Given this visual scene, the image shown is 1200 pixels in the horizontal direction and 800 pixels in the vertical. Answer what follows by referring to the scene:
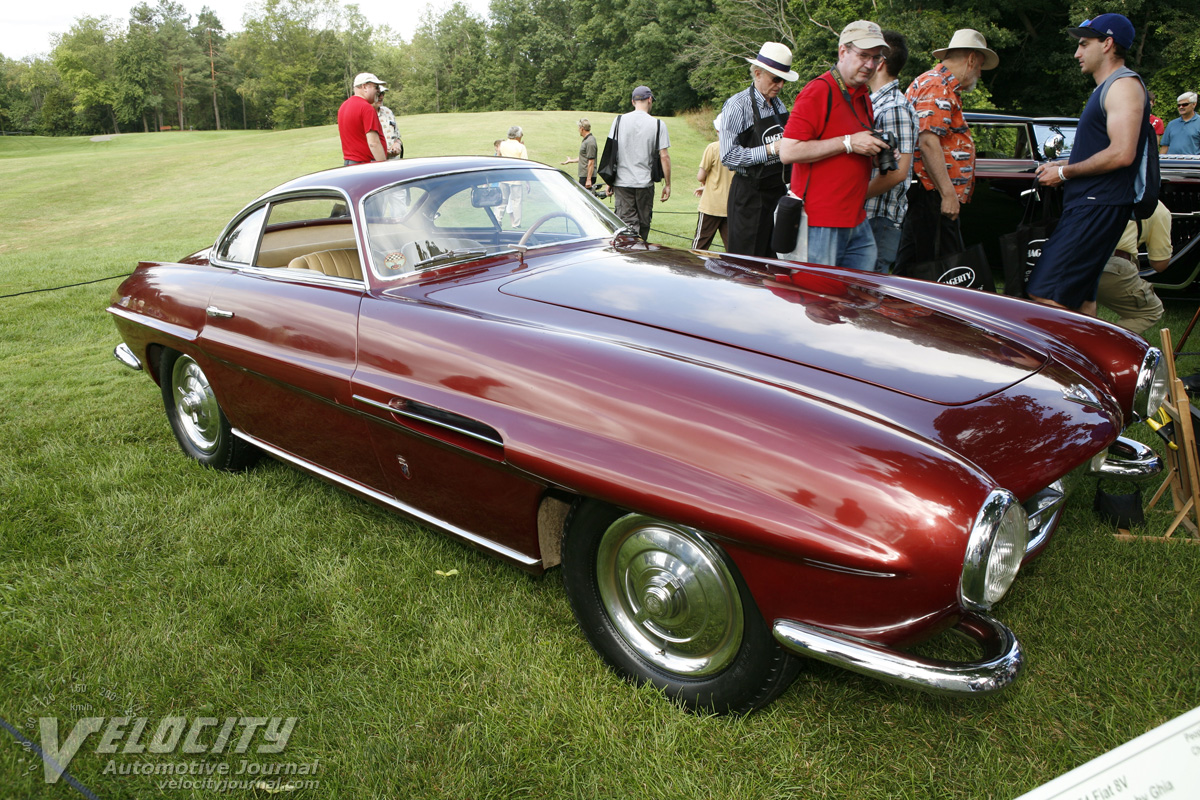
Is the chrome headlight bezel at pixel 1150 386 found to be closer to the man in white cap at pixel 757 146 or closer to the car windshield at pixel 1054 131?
the man in white cap at pixel 757 146

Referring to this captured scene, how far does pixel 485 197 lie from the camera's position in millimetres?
3166

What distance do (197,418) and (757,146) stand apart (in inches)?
136

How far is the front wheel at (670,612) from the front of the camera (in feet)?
5.96

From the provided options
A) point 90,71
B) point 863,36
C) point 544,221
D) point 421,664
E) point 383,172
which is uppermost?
point 90,71

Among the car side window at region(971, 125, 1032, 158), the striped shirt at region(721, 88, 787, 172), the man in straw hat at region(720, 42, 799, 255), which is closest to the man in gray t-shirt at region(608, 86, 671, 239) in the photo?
the man in straw hat at region(720, 42, 799, 255)

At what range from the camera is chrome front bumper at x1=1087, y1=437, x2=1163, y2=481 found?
2371mm

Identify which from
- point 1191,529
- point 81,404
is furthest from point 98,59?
point 1191,529

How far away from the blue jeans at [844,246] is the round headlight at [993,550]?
2.36 metres

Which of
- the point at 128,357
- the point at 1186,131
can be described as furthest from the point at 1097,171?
the point at 1186,131

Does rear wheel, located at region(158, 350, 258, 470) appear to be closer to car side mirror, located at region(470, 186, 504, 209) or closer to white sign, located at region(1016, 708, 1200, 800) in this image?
car side mirror, located at region(470, 186, 504, 209)

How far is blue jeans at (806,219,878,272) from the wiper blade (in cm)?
173

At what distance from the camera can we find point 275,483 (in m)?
3.39

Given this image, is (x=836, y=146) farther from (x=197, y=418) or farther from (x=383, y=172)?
(x=197, y=418)

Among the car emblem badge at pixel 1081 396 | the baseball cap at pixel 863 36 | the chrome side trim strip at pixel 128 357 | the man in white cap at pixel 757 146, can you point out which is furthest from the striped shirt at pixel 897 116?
the chrome side trim strip at pixel 128 357
